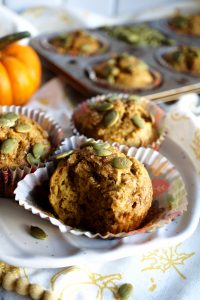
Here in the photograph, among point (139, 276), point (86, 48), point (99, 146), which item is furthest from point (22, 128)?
point (86, 48)

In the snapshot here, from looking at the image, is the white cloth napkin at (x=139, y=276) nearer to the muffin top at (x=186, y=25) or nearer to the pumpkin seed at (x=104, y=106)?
the pumpkin seed at (x=104, y=106)

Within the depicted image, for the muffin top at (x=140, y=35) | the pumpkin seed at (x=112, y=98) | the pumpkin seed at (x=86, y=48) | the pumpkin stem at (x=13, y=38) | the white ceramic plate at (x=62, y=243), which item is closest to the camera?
the white ceramic plate at (x=62, y=243)

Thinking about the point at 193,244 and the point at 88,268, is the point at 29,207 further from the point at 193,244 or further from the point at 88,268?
the point at 193,244

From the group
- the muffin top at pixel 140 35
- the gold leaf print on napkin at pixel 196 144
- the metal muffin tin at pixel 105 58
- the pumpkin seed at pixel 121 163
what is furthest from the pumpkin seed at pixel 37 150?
the muffin top at pixel 140 35

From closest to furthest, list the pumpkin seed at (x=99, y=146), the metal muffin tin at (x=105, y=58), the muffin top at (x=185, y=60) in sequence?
the pumpkin seed at (x=99, y=146)
the metal muffin tin at (x=105, y=58)
the muffin top at (x=185, y=60)

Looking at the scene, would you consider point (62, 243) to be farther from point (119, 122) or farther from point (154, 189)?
point (119, 122)

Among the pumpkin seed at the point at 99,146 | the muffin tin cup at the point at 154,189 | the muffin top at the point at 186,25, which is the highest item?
the pumpkin seed at the point at 99,146
